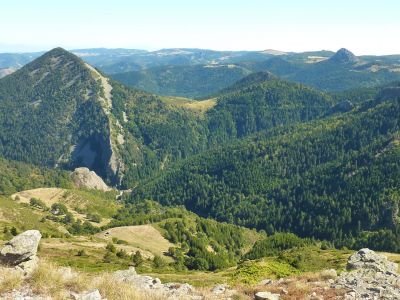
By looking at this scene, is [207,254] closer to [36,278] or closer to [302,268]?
[302,268]

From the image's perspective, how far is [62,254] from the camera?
132625 millimetres

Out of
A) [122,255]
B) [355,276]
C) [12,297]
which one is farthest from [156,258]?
[12,297]

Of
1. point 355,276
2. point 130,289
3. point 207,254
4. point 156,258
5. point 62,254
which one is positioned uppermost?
point 130,289

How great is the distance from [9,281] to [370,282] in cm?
2773

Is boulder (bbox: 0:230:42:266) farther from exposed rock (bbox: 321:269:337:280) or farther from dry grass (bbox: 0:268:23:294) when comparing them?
exposed rock (bbox: 321:269:337:280)

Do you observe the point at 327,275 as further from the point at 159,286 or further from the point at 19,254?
the point at 19,254

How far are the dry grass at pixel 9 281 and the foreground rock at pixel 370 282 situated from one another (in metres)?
22.1

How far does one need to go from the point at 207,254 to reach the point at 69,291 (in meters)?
175

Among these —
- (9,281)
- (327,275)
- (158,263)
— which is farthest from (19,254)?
(158,263)

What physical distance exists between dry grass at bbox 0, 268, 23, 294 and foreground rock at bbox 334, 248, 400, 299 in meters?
22.1

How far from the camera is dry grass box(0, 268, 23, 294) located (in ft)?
85.1

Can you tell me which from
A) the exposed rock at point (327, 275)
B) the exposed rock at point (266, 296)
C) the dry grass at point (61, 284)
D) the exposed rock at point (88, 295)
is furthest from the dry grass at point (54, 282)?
the exposed rock at point (327, 275)

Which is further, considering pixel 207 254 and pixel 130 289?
pixel 207 254

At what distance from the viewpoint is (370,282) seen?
37812 mm
